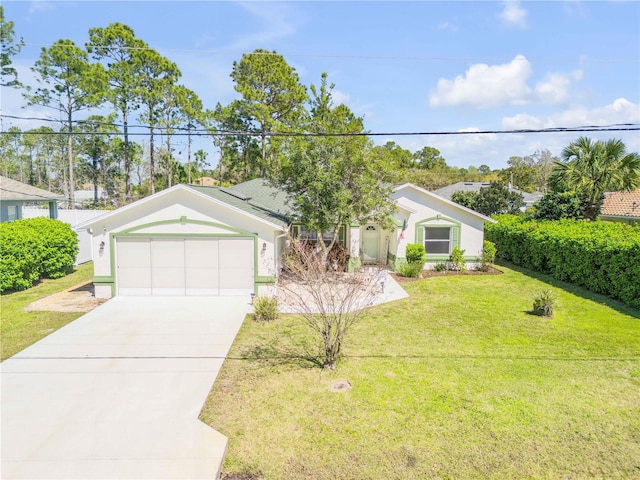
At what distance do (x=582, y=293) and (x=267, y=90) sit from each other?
91.8 ft

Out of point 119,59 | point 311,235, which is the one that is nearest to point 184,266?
point 311,235

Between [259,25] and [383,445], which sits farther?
[259,25]

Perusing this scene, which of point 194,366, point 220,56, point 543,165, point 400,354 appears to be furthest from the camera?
point 543,165

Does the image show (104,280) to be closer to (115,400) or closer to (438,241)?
(115,400)

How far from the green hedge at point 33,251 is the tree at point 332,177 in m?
9.52

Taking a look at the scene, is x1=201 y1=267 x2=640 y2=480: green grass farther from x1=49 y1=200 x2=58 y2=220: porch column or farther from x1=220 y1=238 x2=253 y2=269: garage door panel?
x1=49 y1=200 x2=58 y2=220: porch column

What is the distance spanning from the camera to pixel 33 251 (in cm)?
→ 1485

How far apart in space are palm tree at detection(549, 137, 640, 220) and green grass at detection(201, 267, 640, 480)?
1008 centimetres

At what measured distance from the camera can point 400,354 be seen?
349 inches

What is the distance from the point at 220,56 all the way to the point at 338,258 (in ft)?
31.1

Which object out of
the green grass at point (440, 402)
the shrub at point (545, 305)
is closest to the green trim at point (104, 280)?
the green grass at point (440, 402)

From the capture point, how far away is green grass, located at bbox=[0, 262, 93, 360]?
9469 millimetres

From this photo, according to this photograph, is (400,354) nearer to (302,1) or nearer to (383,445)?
(383,445)

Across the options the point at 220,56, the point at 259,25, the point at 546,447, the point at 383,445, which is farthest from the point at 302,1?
the point at 546,447
